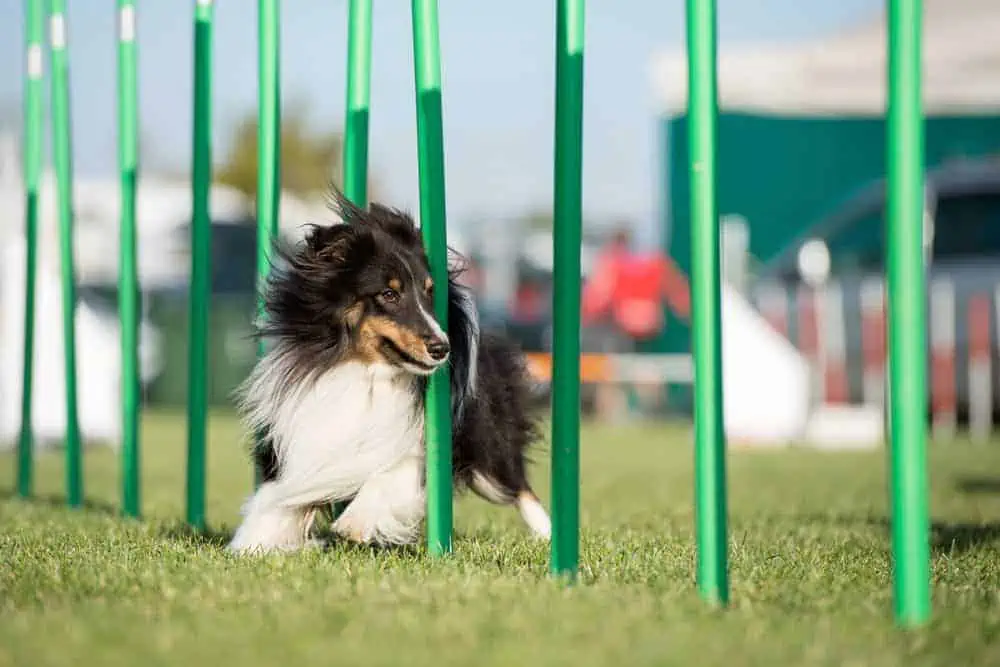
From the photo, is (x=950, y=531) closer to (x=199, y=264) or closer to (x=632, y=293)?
(x=199, y=264)

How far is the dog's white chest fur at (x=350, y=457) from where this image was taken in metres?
5.34

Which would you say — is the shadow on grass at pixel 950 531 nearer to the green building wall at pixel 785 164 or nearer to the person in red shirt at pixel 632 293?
the person in red shirt at pixel 632 293

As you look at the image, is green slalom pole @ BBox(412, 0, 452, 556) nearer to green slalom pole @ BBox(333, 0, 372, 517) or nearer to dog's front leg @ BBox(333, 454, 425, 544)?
dog's front leg @ BBox(333, 454, 425, 544)

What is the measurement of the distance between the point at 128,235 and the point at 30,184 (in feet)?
5.49

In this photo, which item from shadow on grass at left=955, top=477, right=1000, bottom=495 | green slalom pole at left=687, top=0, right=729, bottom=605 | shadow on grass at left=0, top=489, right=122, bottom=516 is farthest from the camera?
shadow on grass at left=955, top=477, right=1000, bottom=495

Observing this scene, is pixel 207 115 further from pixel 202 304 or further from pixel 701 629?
pixel 701 629

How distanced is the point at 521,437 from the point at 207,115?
2148 mm

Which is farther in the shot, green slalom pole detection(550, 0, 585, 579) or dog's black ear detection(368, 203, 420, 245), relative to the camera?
dog's black ear detection(368, 203, 420, 245)

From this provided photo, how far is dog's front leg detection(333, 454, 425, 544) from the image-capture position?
209 inches

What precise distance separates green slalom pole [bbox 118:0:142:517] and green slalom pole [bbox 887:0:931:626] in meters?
4.72

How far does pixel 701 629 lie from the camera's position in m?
3.58

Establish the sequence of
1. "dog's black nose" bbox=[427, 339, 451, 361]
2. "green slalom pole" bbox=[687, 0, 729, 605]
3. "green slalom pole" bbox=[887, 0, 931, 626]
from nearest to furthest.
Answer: "green slalom pole" bbox=[887, 0, 931, 626] < "green slalom pole" bbox=[687, 0, 729, 605] < "dog's black nose" bbox=[427, 339, 451, 361]

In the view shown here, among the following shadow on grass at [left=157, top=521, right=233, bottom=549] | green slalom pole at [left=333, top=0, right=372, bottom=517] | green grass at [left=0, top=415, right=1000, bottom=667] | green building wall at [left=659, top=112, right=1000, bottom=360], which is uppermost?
green building wall at [left=659, top=112, right=1000, bottom=360]

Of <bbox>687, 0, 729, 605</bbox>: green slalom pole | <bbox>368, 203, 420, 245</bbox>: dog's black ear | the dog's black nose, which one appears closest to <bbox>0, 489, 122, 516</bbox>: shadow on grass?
<bbox>368, 203, 420, 245</bbox>: dog's black ear
